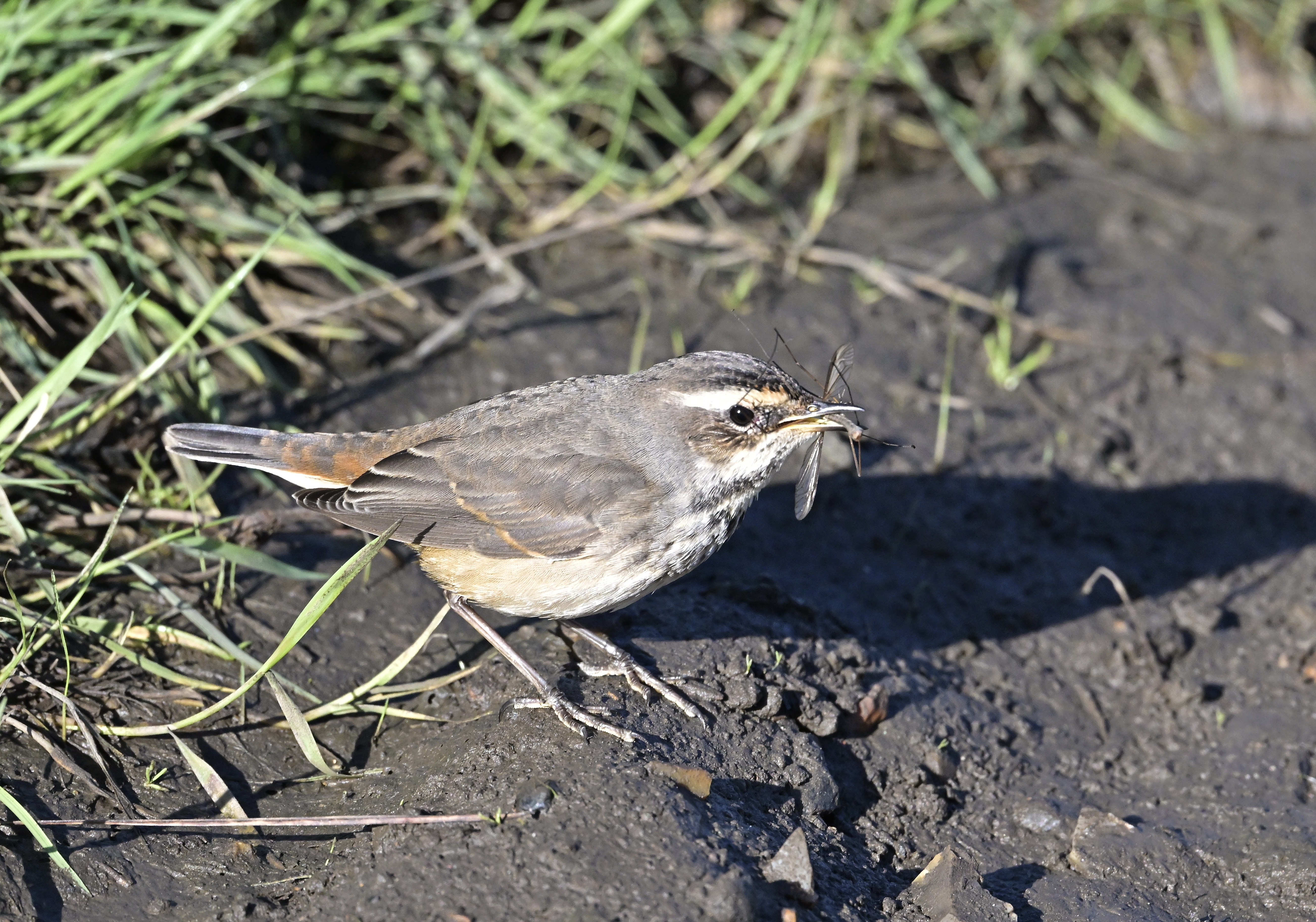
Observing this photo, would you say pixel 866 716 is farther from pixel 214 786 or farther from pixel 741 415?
pixel 214 786

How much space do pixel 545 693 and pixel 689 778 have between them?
26.9 inches

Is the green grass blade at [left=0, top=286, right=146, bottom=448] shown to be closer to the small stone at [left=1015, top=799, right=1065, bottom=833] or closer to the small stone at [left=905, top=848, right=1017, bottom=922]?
the small stone at [left=905, top=848, right=1017, bottom=922]

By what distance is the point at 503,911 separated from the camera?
402 cm

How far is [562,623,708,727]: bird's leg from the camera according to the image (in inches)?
198

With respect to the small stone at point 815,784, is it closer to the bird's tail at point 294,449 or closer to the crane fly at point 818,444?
the crane fly at point 818,444

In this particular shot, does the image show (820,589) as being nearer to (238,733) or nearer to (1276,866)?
(1276,866)

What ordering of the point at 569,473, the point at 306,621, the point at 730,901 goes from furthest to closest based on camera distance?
the point at 569,473, the point at 306,621, the point at 730,901

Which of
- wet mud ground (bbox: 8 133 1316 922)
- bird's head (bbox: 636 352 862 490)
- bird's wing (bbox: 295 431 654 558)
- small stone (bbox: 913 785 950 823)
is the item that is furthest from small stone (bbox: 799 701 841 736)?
bird's wing (bbox: 295 431 654 558)

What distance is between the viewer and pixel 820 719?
17.1 ft

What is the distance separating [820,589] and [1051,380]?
101 inches

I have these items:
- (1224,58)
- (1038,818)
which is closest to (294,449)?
(1038,818)

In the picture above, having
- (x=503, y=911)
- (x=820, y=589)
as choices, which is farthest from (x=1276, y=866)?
(x=503, y=911)

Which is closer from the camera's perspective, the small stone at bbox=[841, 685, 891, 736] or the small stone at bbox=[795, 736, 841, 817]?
the small stone at bbox=[795, 736, 841, 817]

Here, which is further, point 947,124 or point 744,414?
point 947,124
